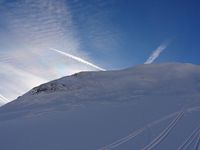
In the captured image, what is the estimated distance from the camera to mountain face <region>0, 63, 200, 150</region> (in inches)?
739

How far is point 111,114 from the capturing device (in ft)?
95.5

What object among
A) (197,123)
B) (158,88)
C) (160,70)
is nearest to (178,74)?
(160,70)

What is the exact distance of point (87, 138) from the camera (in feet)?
65.3

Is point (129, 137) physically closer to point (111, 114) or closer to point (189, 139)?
point (189, 139)

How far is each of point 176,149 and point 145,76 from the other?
1538 inches

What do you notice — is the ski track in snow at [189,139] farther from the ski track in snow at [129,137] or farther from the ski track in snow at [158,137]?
the ski track in snow at [129,137]

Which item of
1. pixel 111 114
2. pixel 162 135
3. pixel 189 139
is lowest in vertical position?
pixel 189 139

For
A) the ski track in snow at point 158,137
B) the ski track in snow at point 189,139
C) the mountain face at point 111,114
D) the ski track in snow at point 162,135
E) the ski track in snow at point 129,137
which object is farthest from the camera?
the mountain face at point 111,114

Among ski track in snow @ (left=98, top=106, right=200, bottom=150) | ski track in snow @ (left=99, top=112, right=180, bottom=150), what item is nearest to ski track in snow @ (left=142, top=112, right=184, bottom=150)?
ski track in snow @ (left=98, top=106, right=200, bottom=150)

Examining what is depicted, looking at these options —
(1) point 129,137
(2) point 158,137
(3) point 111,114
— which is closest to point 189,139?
(2) point 158,137

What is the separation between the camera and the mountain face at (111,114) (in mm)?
18766

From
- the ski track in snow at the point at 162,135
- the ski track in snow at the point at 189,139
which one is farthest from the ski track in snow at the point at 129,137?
the ski track in snow at the point at 189,139

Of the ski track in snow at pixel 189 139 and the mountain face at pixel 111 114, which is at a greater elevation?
the mountain face at pixel 111 114

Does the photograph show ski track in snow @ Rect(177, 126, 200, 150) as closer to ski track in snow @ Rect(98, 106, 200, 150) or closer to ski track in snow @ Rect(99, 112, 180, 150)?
ski track in snow @ Rect(98, 106, 200, 150)
